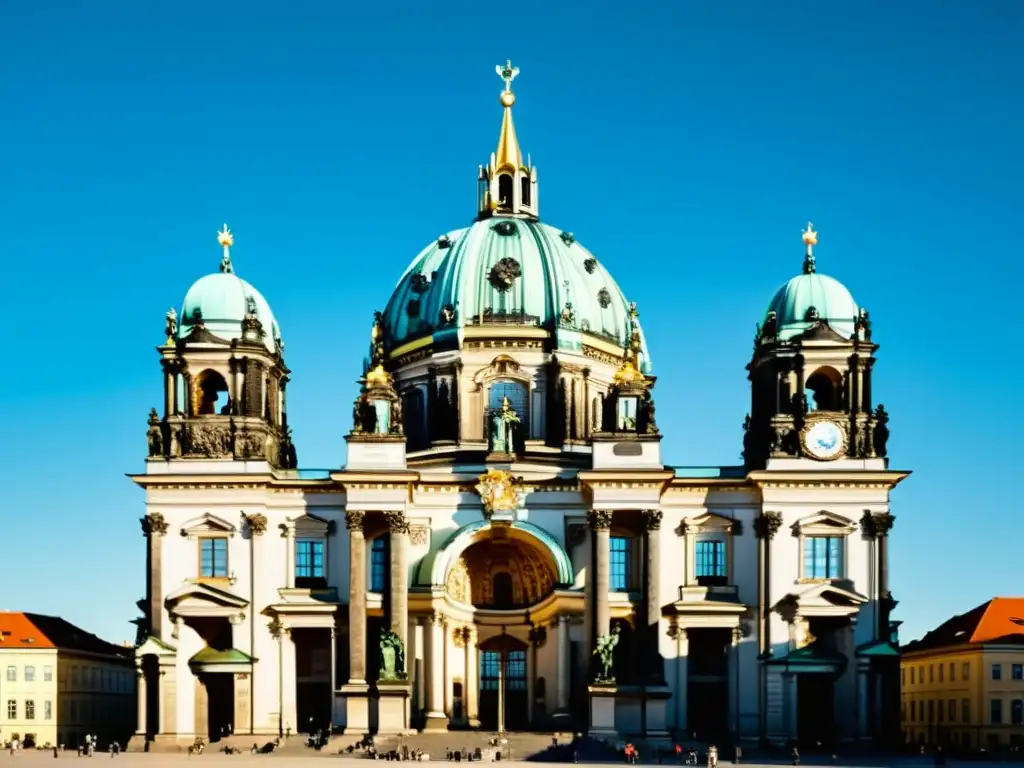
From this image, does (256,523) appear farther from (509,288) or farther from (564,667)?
(509,288)

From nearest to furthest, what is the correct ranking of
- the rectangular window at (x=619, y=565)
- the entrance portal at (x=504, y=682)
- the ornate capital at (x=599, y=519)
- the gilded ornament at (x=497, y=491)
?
the ornate capital at (x=599, y=519) → the gilded ornament at (x=497, y=491) → the rectangular window at (x=619, y=565) → the entrance portal at (x=504, y=682)

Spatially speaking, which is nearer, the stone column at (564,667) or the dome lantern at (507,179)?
the stone column at (564,667)

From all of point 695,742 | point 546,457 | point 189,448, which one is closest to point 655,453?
point 546,457

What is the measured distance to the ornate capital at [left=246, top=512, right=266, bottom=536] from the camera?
8431 cm

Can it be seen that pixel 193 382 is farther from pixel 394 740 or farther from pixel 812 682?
pixel 812 682

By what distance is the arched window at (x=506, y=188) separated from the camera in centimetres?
9994

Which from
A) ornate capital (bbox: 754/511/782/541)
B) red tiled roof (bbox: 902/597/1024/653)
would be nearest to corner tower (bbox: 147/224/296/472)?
ornate capital (bbox: 754/511/782/541)

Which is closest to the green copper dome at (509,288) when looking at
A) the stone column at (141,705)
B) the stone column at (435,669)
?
the stone column at (435,669)

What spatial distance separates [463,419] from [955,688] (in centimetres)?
3241

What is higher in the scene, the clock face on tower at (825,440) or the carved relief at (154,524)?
the clock face on tower at (825,440)

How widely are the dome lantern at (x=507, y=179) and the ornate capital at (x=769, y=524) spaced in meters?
24.9

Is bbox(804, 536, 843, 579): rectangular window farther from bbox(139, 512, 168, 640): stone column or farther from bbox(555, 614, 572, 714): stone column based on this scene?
bbox(139, 512, 168, 640): stone column

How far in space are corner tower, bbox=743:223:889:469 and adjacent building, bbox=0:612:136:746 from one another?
41.9 metres

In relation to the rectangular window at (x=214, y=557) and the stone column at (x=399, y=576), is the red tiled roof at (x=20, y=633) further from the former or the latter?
the stone column at (x=399, y=576)
